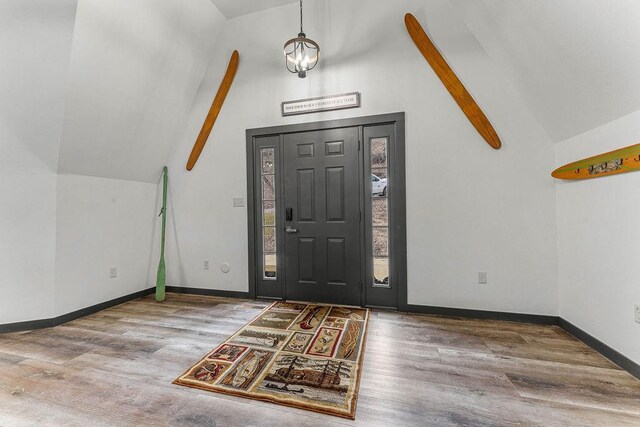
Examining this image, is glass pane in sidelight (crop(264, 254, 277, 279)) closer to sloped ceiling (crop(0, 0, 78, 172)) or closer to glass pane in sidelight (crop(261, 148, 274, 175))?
glass pane in sidelight (crop(261, 148, 274, 175))

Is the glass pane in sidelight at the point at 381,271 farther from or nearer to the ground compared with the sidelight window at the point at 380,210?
nearer to the ground

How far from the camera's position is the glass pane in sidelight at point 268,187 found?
3438 mm

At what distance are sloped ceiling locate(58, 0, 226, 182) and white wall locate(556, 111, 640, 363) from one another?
4.06 m

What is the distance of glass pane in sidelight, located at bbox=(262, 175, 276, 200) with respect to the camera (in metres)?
3.44

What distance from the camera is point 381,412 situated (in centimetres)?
149

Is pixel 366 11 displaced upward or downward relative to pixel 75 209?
upward

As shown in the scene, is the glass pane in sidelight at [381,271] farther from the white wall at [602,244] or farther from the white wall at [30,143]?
the white wall at [30,143]

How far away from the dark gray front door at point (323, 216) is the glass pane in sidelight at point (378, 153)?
0.19 m

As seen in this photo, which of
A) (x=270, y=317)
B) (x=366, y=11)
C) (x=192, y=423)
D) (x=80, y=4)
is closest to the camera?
(x=192, y=423)

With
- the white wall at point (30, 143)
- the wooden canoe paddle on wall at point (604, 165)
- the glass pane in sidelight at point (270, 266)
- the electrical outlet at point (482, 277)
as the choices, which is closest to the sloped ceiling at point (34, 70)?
the white wall at point (30, 143)

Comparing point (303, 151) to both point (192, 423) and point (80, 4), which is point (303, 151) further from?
point (192, 423)

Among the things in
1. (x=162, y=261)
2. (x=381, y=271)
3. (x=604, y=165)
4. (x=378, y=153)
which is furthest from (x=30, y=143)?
(x=604, y=165)

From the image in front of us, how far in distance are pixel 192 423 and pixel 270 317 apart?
1438 mm

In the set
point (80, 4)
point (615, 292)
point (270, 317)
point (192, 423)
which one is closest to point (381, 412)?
point (192, 423)
